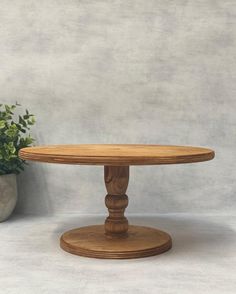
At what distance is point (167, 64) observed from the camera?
3.45m

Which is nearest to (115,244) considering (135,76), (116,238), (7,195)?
(116,238)

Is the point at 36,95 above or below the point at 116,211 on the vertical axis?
above

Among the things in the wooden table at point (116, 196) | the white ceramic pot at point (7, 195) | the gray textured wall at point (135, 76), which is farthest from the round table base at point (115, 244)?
the gray textured wall at point (135, 76)

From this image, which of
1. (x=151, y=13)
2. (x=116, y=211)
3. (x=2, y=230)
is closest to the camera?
(x=116, y=211)

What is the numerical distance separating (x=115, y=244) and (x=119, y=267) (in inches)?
10.2

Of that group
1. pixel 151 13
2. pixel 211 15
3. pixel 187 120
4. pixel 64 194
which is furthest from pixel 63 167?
pixel 211 15

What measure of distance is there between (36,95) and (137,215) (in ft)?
3.99

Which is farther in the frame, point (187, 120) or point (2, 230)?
point (187, 120)

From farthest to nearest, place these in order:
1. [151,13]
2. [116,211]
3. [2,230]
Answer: [151,13], [2,230], [116,211]

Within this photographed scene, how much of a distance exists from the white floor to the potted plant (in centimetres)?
25

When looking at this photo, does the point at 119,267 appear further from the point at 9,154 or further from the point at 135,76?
the point at 135,76

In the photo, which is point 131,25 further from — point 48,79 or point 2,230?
point 2,230

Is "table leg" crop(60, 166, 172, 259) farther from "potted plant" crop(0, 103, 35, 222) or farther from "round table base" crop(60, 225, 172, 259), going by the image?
"potted plant" crop(0, 103, 35, 222)

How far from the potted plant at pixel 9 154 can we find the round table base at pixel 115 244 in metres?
0.72
